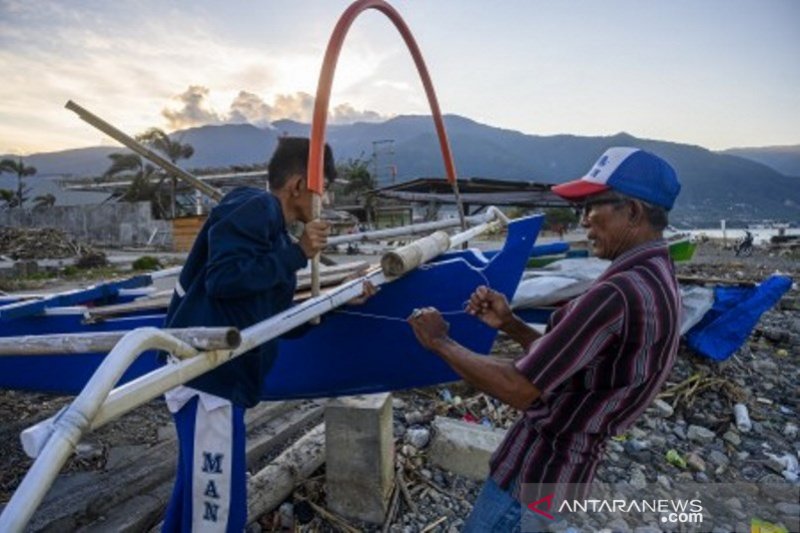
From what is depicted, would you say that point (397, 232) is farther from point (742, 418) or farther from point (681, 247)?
point (681, 247)

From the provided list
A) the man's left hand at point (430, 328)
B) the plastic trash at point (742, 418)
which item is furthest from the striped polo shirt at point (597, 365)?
the plastic trash at point (742, 418)

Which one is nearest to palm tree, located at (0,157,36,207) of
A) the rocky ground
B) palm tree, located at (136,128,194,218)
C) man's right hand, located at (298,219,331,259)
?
palm tree, located at (136,128,194,218)

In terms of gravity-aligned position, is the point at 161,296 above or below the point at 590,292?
below

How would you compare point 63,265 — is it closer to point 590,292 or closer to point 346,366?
point 346,366

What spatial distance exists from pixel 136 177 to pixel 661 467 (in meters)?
34.4

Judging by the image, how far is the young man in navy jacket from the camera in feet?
6.25

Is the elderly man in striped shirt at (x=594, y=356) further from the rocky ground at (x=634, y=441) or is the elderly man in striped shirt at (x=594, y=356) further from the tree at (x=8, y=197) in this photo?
the tree at (x=8, y=197)

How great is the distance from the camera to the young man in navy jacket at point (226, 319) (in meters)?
1.90

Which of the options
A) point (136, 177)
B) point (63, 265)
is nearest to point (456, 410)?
point (63, 265)

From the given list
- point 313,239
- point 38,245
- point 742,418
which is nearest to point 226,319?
point 313,239

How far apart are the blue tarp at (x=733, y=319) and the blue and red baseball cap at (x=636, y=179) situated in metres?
4.72

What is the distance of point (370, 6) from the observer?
2697 millimetres

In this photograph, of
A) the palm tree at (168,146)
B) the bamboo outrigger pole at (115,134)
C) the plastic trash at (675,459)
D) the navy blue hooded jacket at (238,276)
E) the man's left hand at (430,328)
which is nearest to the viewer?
the man's left hand at (430,328)

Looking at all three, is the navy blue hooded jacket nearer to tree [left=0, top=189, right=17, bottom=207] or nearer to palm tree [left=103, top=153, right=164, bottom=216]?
palm tree [left=103, top=153, right=164, bottom=216]
